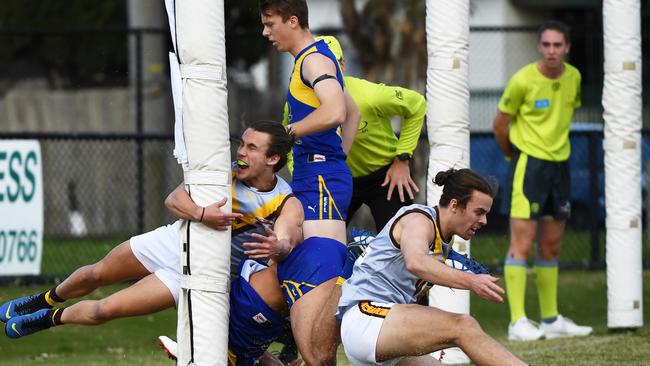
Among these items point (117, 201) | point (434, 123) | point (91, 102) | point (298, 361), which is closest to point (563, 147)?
point (434, 123)

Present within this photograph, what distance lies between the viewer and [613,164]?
11.0m

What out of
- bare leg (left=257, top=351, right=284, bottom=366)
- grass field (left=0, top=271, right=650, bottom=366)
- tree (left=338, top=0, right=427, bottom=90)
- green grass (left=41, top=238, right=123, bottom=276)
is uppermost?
tree (left=338, top=0, right=427, bottom=90)

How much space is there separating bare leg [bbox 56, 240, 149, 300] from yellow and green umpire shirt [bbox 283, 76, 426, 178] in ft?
6.08

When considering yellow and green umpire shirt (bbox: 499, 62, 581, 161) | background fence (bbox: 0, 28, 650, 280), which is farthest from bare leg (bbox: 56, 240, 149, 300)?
background fence (bbox: 0, 28, 650, 280)

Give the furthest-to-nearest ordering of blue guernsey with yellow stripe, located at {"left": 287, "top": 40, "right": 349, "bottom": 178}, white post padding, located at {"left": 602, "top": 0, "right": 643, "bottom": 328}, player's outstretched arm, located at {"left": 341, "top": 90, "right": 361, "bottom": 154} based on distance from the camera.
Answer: white post padding, located at {"left": 602, "top": 0, "right": 643, "bottom": 328}, player's outstretched arm, located at {"left": 341, "top": 90, "right": 361, "bottom": 154}, blue guernsey with yellow stripe, located at {"left": 287, "top": 40, "right": 349, "bottom": 178}

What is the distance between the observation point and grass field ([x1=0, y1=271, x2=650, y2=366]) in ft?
31.5

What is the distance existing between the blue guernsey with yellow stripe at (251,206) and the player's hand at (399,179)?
4.99 feet

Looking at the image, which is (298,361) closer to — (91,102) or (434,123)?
(434,123)

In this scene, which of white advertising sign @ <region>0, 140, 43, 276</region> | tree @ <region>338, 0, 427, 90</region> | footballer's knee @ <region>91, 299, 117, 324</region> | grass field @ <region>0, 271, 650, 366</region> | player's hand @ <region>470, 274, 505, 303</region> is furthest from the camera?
tree @ <region>338, 0, 427, 90</region>

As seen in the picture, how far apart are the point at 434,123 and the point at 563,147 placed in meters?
2.25

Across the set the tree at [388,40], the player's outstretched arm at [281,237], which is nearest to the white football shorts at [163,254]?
the player's outstretched arm at [281,237]

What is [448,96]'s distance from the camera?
9.30 metres

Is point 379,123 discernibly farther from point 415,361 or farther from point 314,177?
point 415,361

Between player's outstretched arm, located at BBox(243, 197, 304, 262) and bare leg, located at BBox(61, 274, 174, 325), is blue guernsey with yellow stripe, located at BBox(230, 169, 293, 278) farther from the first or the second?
bare leg, located at BBox(61, 274, 174, 325)
